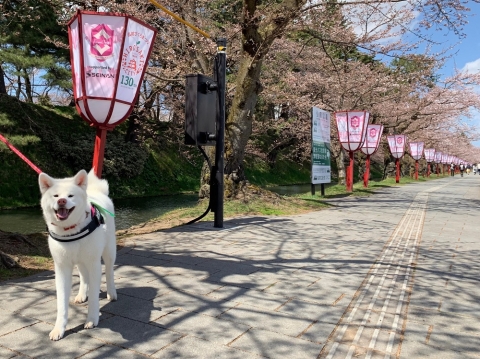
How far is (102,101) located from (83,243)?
9.22 ft

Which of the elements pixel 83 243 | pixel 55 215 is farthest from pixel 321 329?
pixel 55 215

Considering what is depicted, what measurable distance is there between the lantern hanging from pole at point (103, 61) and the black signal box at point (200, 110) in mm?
1932

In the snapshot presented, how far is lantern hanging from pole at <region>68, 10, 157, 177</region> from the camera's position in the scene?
5.23 meters

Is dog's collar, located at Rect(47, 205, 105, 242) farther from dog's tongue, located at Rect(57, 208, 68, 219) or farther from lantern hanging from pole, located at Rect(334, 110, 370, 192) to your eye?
lantern hanging from pole, located at Rect(334, 110, 370, 192)

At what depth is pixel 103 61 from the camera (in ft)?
17.4

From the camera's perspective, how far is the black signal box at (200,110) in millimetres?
7375

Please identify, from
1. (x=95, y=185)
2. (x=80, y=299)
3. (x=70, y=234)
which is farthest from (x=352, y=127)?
(x=70, y=234)

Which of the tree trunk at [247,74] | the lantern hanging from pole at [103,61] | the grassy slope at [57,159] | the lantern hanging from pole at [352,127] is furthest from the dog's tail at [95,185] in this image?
the lantern hanging from pole at [352,127]

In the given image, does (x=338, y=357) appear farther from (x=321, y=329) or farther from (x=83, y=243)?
(x=83, y=243)

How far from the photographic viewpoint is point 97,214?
10.9 feet

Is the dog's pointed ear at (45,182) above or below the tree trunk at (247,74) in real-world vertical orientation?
below

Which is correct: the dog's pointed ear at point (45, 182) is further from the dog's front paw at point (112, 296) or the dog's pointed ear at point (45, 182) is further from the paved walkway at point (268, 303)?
the dog's front paw at point (112, 296)

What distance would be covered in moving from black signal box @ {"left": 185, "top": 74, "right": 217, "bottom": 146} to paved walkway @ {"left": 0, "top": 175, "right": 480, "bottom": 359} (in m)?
1.90

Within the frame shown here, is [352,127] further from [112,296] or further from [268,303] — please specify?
[112,296]
